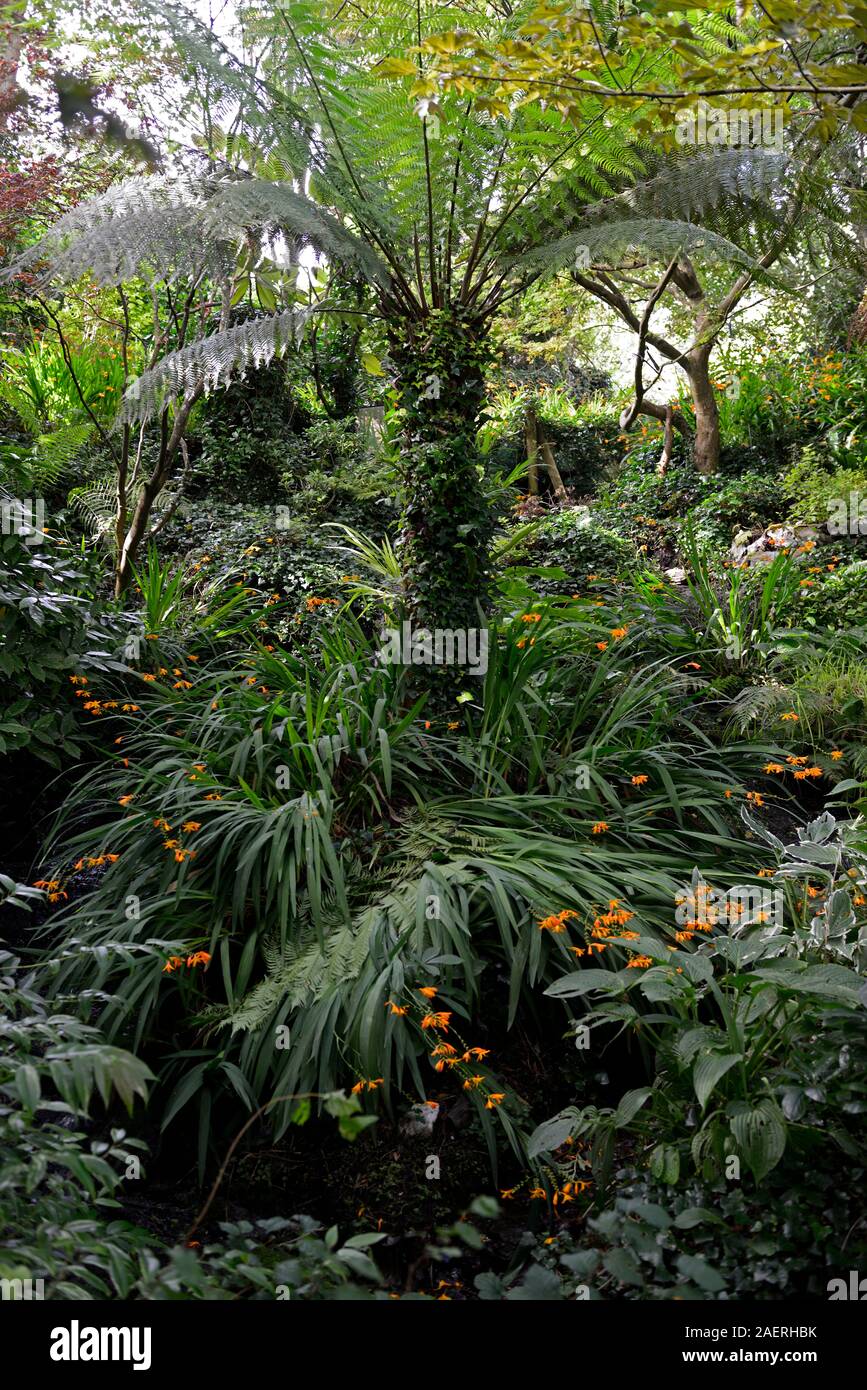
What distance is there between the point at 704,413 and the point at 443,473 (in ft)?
16.8

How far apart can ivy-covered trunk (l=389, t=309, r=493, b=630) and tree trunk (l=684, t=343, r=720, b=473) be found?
15.0 ft

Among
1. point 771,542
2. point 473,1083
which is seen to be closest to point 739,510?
point 771,542

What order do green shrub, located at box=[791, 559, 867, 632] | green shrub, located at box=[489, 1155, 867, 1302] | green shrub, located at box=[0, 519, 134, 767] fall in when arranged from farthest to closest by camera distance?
1. green shrub, located at box=[791, 559, 867, 632]
2. green shrub, located at box=[0, 519, 134, 767]
3. green shrub, located at box=[489, 1155, 867, 1302]

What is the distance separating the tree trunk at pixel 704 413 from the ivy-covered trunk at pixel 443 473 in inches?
180

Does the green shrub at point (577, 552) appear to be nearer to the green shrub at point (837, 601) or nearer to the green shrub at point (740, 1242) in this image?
the green shrub at point (837, 601)

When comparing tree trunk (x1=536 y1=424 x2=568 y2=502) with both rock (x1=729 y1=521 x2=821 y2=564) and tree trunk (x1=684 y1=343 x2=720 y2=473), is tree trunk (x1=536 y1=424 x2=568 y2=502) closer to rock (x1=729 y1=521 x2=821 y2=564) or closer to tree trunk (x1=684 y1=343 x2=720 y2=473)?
tree trunk (x1=684 y1=343 x2=720 y2=473)

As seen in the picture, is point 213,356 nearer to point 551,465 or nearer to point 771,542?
point 771,542

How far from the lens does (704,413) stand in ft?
26.5

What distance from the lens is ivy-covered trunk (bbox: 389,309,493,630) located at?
376cm

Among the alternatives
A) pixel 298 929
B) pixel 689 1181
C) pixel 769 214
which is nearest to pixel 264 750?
pixel 298 929

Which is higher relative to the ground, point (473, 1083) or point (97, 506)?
point (97, 506)

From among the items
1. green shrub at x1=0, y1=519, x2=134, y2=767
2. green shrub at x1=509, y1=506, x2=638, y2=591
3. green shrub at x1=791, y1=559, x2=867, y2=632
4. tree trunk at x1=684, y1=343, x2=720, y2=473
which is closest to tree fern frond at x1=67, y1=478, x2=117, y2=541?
green shrub at x1=0, y1=519, x2=134, y2=767
